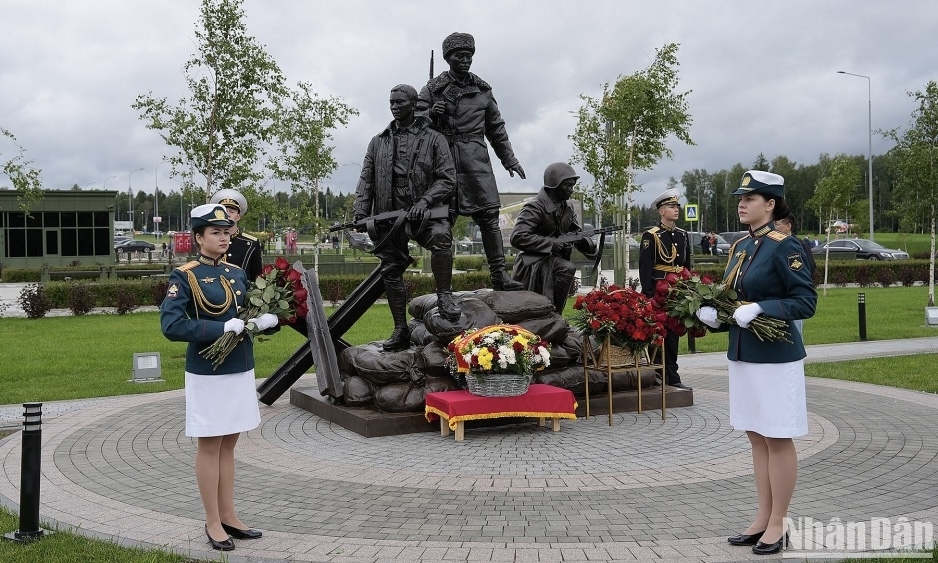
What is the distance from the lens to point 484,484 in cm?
648

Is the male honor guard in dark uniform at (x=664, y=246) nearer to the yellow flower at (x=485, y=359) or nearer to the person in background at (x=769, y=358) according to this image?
the yellow flower at (x=485, y=359)

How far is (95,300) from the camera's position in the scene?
24.3 meters

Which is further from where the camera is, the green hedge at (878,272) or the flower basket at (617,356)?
the green hedge at (878,272)

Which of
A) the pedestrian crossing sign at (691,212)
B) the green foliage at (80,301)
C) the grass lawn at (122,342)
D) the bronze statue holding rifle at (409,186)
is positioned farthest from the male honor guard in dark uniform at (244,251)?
the pedestrian crossing sign at (691,212)

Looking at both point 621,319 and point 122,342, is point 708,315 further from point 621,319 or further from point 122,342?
point 122,342

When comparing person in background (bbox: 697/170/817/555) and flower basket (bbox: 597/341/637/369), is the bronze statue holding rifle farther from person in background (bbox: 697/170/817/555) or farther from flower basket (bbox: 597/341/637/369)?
person in background (bbox: 697/170/817/555)

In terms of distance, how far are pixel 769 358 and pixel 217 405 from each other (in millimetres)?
3309

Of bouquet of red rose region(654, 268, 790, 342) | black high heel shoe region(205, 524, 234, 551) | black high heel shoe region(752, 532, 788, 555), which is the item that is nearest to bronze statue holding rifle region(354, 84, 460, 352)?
bouquet of red rose region(654, 268, 790, 342)

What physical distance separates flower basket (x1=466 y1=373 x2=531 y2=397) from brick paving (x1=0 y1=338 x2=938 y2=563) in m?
0.49

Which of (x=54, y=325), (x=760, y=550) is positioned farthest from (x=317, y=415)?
(x=54, y=325)

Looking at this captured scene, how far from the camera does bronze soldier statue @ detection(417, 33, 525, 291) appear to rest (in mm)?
9336

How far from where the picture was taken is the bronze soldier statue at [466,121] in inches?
368

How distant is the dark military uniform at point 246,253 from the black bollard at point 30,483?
3535 mm

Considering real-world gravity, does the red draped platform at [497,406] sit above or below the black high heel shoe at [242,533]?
above
